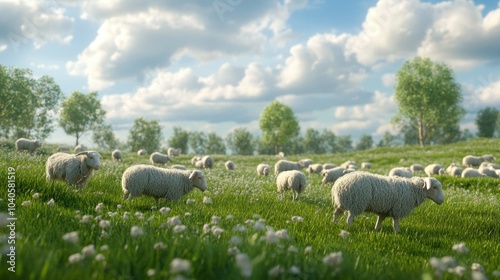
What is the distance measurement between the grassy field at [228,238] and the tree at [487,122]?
129m

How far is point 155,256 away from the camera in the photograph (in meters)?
3.85

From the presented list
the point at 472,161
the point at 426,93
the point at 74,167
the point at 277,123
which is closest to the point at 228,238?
the point at 74,167

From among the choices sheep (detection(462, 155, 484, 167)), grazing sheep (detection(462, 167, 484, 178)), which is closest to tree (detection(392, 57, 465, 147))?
sheep (detection(462, 155, 484, 167))

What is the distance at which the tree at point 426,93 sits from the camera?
212 feet

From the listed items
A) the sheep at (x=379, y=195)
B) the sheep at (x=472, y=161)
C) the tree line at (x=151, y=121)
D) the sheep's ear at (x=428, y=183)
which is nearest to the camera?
the sheep at (x=379, y=195)

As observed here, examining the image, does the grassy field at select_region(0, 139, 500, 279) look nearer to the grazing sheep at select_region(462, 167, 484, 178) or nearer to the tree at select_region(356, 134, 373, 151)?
the grazing sheep at select_region(462, 167, 484, 178)

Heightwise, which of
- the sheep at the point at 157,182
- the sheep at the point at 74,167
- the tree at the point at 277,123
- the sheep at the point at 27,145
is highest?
the tree at the point at 277,123

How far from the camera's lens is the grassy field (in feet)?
10.8

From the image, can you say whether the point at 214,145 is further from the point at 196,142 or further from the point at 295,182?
the point at 295,182

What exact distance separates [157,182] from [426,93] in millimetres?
63218

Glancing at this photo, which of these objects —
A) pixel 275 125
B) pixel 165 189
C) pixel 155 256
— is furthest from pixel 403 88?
pixel 155 256

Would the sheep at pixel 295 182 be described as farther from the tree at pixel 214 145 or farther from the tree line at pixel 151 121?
the tree at pixel 214 145

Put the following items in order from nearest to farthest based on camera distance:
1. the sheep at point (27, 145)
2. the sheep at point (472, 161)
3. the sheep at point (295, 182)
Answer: the sheep at point (295, 182), the sheep at point (27, 145), the sheep at point (472, 161)

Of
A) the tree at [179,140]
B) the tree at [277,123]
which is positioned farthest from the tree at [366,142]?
the tree at [277,123]
